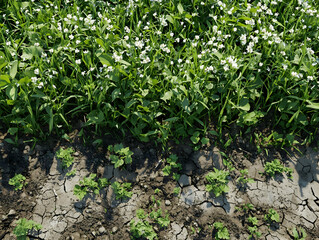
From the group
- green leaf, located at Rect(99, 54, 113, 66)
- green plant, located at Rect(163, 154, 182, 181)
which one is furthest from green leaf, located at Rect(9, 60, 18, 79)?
green plant, located at Rect(163, 154, 182, 181)

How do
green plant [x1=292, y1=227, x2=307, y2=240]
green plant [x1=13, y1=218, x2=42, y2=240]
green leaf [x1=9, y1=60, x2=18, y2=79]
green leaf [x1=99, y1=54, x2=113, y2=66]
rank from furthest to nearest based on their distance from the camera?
green leaf [x1=99, y1=54, x2=113, y2=66], green leaf [x1=9, y1=60, x2=18, y2=79], green plant [x1=292, y1=227, x2=307, y2=240], green plant [x1=13, y1=218, x2=42, y2=240]

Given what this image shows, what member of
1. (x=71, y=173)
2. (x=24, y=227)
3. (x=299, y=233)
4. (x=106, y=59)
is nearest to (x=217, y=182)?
(x=299, y=233)

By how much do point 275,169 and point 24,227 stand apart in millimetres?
Answer: 2316

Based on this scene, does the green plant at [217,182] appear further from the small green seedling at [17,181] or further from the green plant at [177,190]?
the small green seedling at [17,181]

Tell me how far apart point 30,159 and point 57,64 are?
0.98m

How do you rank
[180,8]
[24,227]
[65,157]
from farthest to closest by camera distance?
[180,8]
[65,157]
[24,227]

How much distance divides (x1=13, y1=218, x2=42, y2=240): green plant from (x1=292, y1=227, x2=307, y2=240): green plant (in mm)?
2193

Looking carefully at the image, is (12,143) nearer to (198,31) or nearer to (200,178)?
(200,178)

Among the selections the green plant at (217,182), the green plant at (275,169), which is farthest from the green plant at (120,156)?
the green plant at (275,169)

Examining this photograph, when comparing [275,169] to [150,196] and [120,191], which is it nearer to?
[150,196]

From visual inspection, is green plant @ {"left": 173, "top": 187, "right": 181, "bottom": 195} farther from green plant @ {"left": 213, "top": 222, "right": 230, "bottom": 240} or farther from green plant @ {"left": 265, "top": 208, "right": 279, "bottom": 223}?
green plant @ {"left": 265, "top": 208, "right": 279, "bottom": 223}

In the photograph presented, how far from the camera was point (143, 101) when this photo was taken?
117 inches

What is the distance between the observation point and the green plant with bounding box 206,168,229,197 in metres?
2.86

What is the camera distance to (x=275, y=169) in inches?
118
